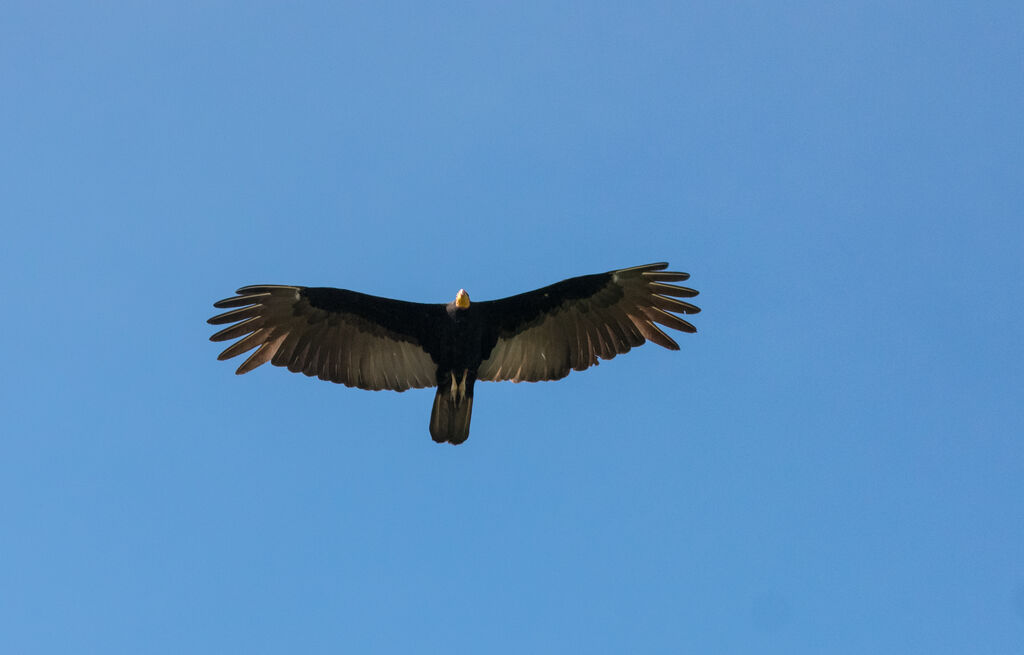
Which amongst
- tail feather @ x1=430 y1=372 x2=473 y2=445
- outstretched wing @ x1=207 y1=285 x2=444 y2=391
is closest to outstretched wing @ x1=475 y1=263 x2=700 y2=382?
tail feather @ x1=430 y1=372 x2=473 y2=445

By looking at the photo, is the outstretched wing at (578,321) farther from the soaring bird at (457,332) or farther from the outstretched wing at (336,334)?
the outstretched wing at (336,334)

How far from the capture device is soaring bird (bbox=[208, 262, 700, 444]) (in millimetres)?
11750

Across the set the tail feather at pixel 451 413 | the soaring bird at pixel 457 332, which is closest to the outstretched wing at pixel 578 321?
the soaring bird at pixel 457 332

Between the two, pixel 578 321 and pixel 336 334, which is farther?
pixel 578 321

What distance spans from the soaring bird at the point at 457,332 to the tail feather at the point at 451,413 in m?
0.02

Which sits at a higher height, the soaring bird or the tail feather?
the soaring bird

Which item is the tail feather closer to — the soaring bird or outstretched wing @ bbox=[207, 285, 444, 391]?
the soaring bird

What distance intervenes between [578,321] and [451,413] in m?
2.40

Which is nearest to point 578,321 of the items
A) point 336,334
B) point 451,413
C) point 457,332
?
point 457,332

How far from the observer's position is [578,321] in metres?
12.4

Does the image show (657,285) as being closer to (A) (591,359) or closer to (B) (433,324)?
(A) (591,359)

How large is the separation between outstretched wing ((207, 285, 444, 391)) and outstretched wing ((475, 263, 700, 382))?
1.04 meters

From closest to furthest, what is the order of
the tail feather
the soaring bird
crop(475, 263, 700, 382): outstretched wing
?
1. the tail feather
2. the soaring bird
3. crop(475, 263, 700, 382): outstretched wing

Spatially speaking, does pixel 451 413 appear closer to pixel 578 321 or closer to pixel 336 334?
pixel 336 334
